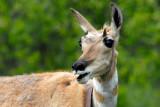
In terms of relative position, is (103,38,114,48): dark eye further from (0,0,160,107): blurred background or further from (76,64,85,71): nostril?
(0,0,160,107): blurred background

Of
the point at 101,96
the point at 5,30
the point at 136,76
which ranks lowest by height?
the point at 101,96

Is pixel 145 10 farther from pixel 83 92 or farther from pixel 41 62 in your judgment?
pixel 83 92

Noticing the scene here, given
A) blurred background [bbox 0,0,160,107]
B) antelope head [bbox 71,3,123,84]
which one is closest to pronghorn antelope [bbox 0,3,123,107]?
antelope head [bbox 71,3,123,84]

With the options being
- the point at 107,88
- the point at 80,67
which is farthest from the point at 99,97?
the point at 80,67

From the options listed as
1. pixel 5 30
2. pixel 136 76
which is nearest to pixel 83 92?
pixel 136 76

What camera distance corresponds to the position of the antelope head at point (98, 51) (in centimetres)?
899

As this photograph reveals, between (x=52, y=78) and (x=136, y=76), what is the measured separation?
1381cm

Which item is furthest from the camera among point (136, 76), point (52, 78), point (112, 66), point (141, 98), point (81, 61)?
point (141, 98)

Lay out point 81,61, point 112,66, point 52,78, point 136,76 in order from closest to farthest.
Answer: point 81,61, point 112,66, point 52,78, point 136,76

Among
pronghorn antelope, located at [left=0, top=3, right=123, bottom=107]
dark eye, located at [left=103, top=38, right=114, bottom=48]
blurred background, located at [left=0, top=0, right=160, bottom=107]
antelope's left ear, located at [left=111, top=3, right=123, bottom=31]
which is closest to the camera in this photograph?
pronghorn antelope, located at [left=0, top=3, right=123, bottom=107]

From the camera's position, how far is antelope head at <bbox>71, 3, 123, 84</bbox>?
29.5 ft

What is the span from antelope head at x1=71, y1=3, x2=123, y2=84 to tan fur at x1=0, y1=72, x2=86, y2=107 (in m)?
0.85

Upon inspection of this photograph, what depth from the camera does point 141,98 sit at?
26.6 meters

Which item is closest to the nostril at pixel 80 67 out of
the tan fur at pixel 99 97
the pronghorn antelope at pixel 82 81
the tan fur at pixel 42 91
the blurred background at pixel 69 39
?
the pronghorn antelope at pixel 82 81
